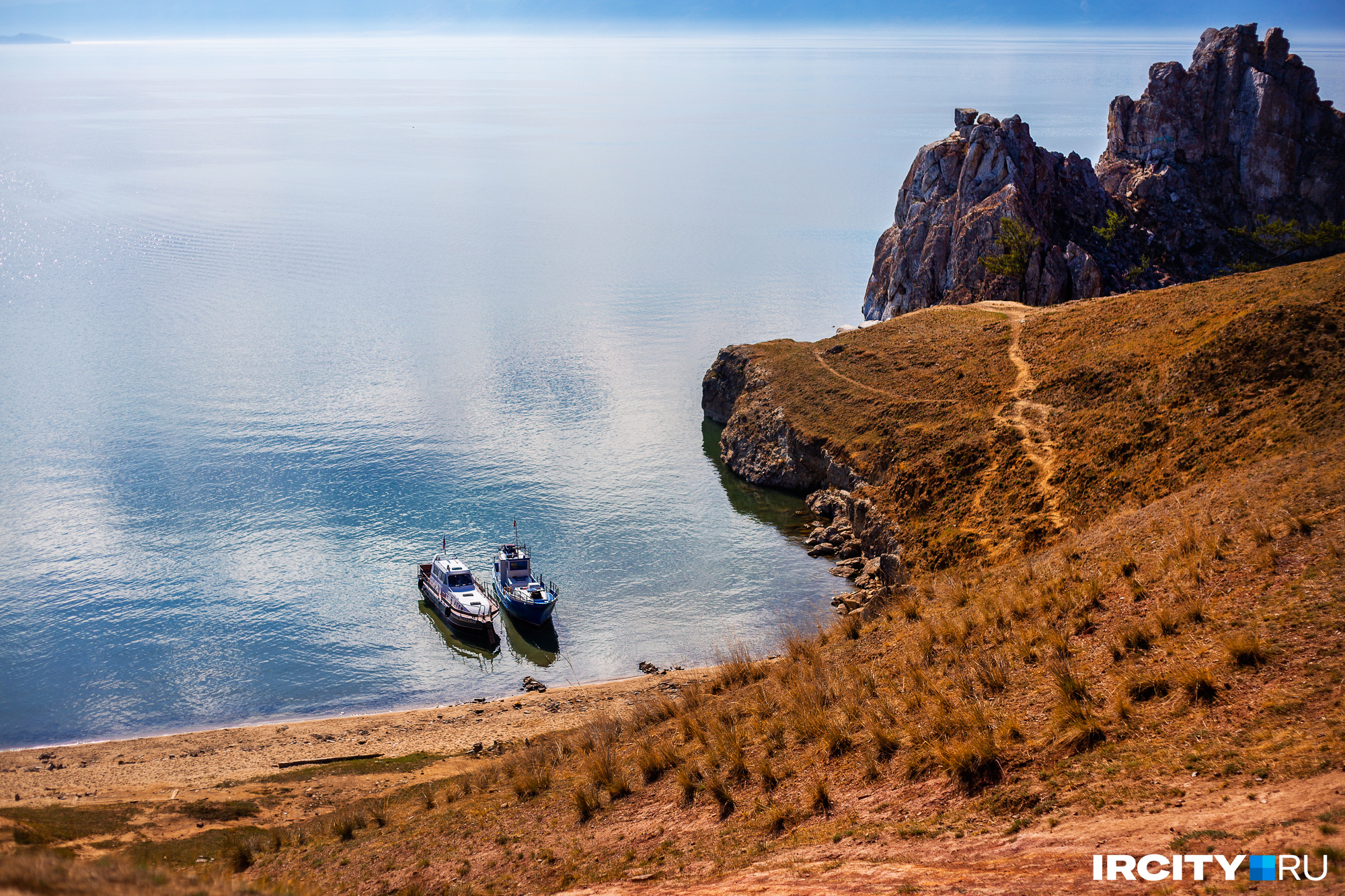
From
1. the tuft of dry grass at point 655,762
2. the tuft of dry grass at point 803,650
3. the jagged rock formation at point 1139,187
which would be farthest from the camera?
the jagged rock formation at point 1139,187

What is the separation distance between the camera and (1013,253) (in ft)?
255

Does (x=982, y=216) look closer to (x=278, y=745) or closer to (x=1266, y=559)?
(x=1266, y=559)

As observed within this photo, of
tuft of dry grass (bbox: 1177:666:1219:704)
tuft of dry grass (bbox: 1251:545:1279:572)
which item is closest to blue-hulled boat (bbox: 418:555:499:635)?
tuft of dry grass (bbox: 1251:545:1279:572)

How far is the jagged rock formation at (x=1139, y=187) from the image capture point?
3189 inches

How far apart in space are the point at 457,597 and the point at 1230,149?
102 metres

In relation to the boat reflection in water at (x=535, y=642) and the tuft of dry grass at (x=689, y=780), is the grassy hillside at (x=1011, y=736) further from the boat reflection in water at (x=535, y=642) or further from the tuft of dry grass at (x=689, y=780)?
the boat reflection in water at (x=535, y=642)

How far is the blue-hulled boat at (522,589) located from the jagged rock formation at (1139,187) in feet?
176

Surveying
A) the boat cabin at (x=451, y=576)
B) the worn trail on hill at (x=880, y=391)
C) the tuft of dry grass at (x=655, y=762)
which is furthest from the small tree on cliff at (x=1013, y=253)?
the tuft of dry grass at (x=655, y=762)

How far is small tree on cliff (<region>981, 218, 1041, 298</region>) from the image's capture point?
76.8 metres

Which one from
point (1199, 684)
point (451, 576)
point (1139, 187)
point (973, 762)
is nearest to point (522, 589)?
point (451, 576)

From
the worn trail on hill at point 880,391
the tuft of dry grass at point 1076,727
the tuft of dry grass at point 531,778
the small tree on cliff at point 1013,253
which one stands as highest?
the small tree on cliff at point 1013,253

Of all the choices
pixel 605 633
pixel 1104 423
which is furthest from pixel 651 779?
pixel 1104 423

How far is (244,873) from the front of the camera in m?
17.7

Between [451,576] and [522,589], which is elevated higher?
[451,576]
